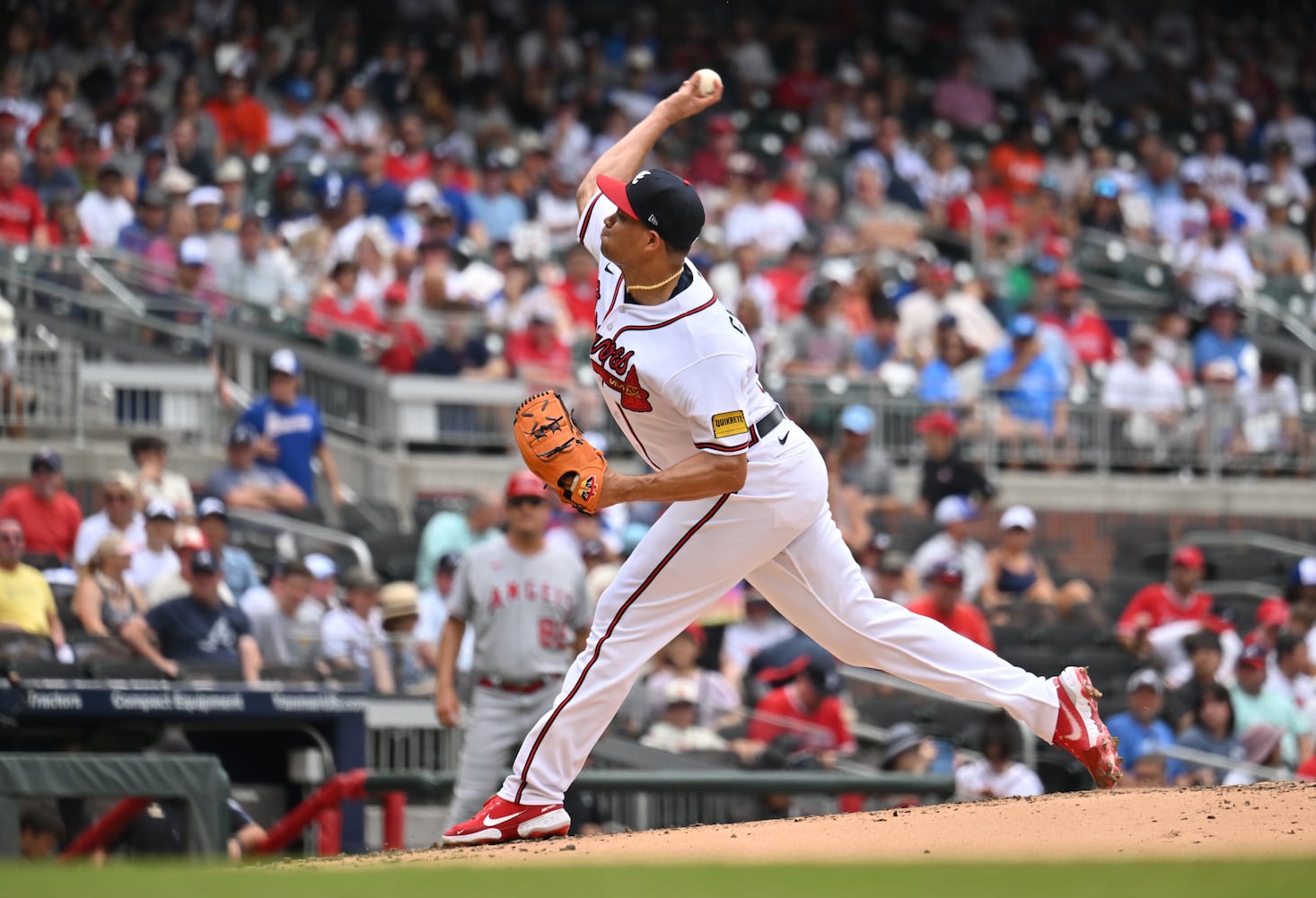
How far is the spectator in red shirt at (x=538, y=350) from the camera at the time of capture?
44.5 ft

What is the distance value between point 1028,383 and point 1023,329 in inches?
17.1

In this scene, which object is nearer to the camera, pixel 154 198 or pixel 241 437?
pixel 241 437

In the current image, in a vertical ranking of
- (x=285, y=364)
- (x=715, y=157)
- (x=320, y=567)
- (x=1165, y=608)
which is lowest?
(x=1165, y=608)

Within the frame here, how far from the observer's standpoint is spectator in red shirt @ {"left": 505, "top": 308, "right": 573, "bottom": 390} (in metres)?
13.6

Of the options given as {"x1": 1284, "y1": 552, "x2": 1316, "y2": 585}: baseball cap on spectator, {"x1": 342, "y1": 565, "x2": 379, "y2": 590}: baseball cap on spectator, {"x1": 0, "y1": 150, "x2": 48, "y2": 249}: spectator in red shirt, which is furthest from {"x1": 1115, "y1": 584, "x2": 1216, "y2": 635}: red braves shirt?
{"x1": 0, "y1": 150, "x2": 48, "y2": 249}: spectator in red shirt

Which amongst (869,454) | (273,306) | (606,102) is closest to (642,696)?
(869,454)

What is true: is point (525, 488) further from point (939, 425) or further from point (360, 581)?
point (939, 425)

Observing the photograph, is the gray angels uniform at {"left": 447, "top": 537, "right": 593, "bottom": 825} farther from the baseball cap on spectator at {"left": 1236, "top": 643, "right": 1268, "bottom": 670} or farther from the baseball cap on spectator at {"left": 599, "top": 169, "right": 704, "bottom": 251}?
the baseball cap on spectator at {"left": 1236, "top": 643, "right": 1268, "bottom": 670}

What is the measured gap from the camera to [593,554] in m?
11.2

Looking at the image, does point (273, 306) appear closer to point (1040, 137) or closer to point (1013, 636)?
point (1013, 636)

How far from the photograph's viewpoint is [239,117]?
51.3 ft

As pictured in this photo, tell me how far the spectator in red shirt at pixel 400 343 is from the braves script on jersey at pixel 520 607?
5.56 metres

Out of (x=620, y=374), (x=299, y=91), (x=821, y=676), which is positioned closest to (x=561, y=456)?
(x=620, y=374)

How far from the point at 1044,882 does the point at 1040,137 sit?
1647cm
